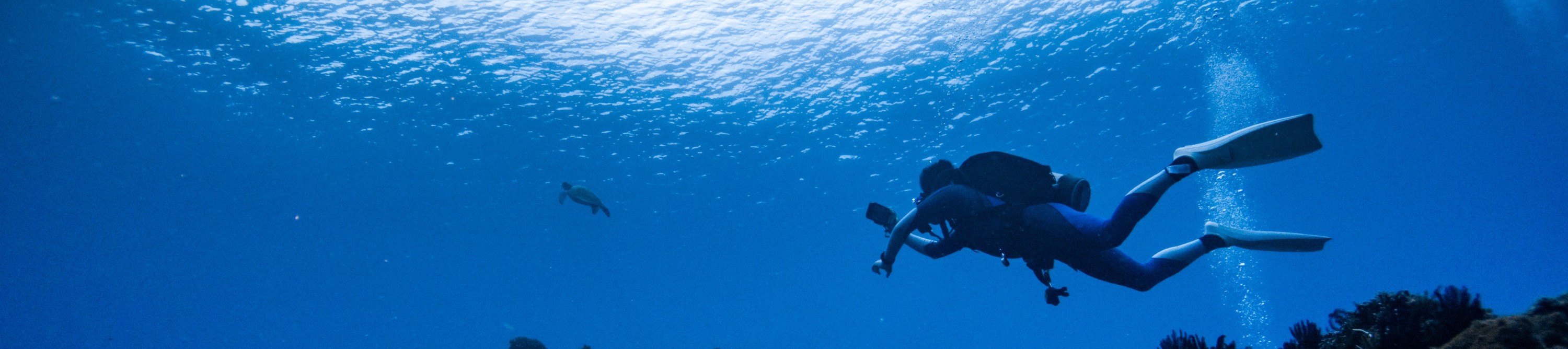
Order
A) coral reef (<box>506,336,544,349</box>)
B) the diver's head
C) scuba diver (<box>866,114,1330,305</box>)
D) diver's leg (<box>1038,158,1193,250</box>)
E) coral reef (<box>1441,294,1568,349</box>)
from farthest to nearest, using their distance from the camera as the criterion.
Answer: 1. coral reef (<box>506,336,544,349</box>)
2. the diver's head
3. scuba diver (<box>866,114,1330,305</box>)
4. diver's leg (<box>1038,158,1193,250</box>)
5. coral reef (<box>1441,294,1568,349</box>)

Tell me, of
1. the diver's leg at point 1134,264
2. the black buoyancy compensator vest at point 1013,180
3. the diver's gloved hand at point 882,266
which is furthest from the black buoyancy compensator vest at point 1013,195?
the diver's gloved hand at point 882,266

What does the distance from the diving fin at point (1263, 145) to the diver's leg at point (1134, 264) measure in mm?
1039

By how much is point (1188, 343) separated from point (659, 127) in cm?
1881

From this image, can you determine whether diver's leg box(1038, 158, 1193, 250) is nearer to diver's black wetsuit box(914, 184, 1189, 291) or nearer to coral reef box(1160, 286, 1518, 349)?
diver's black wetsuit box(914, 184, 1189, 291)

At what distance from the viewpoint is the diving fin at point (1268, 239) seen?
4.62m

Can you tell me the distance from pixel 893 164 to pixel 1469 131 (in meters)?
31.2

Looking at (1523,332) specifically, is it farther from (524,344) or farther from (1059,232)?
(524,344)

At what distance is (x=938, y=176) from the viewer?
490cm

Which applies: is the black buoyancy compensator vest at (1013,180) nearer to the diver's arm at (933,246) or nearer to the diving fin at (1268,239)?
the diver's arm at (933,246)

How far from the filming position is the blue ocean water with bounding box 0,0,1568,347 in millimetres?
15023

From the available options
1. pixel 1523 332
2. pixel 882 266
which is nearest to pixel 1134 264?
pixel 882 266

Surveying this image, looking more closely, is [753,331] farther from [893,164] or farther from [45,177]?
[45,177]

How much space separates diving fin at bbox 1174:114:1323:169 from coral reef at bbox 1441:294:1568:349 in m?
1.13

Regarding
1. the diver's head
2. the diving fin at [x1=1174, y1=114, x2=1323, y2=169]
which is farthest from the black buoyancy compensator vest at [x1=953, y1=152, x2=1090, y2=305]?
the diving fin at [x1=1174, y1=114, x2=1323, y2=169]
